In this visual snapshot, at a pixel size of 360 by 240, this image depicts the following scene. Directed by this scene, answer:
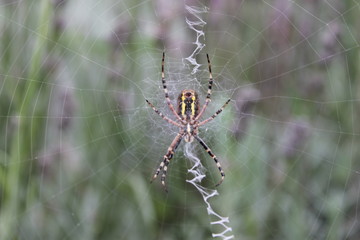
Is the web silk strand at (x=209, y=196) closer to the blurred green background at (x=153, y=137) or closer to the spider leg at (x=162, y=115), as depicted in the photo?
the blurred green background at (x=153, y=137)

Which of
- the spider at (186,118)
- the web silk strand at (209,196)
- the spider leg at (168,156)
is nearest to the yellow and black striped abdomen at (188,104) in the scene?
the spider at (186,118)

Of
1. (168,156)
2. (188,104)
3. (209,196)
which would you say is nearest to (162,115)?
(188,104)

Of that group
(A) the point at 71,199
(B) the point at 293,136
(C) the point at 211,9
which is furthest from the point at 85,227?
(C) the point at 211,9

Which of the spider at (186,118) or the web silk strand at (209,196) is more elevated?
the spider at (186,118)

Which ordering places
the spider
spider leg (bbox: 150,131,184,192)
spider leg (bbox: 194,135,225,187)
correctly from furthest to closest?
the spider, spider leg (bbox: 150,131,184,192), spider leg (bbox: 194,135,225,187)

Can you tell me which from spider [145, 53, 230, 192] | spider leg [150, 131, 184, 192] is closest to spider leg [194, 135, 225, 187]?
spider [145, 53, 230, 192]

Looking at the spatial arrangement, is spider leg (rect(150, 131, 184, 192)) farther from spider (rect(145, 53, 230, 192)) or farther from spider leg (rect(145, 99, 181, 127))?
spider leg (rect(145, 99, 181, 127))

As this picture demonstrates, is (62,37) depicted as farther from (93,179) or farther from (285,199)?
(285,199)
